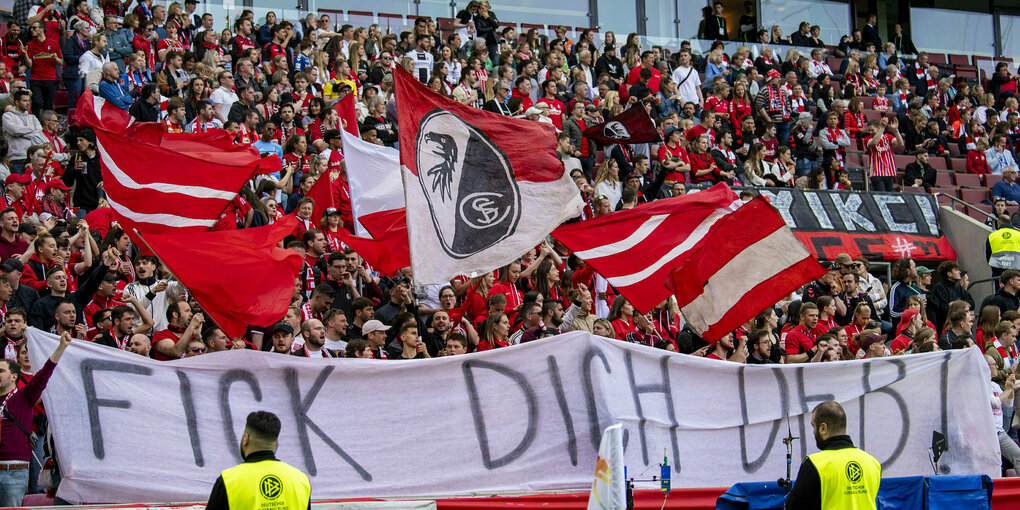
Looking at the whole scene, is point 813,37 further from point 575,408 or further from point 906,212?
point 575,408

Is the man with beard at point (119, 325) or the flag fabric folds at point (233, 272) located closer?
the flag fabric folds at point (233, 272)

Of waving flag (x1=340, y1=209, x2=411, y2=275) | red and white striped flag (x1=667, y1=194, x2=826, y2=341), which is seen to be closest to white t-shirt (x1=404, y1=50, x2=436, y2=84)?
waving flag (x1=340, y1=209, x2=411, y2=275)

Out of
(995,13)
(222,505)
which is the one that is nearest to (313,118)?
(222,505)

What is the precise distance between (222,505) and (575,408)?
3631mm

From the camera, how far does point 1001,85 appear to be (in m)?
27.2

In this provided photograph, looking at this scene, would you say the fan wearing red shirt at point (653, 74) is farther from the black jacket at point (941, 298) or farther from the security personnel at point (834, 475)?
the security personnel at point (834, 475)

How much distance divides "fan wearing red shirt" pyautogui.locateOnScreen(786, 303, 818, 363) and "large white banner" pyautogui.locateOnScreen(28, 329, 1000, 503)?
2.01 meters

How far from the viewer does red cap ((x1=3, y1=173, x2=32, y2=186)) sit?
548 inches

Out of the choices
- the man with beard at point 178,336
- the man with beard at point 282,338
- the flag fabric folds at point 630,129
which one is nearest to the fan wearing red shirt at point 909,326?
the flag fabric folds at point 630,129

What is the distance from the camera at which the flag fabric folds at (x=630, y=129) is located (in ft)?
59.8

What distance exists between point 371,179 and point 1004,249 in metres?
10.4

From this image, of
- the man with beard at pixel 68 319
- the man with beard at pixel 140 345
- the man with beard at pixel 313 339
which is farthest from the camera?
the man with beard at pixel 313 339

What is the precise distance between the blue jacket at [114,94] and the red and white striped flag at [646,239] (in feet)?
26.7

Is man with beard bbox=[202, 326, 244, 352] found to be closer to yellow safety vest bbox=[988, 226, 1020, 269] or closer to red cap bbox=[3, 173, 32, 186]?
red cap bbox=[3, 173, 32, 186]
